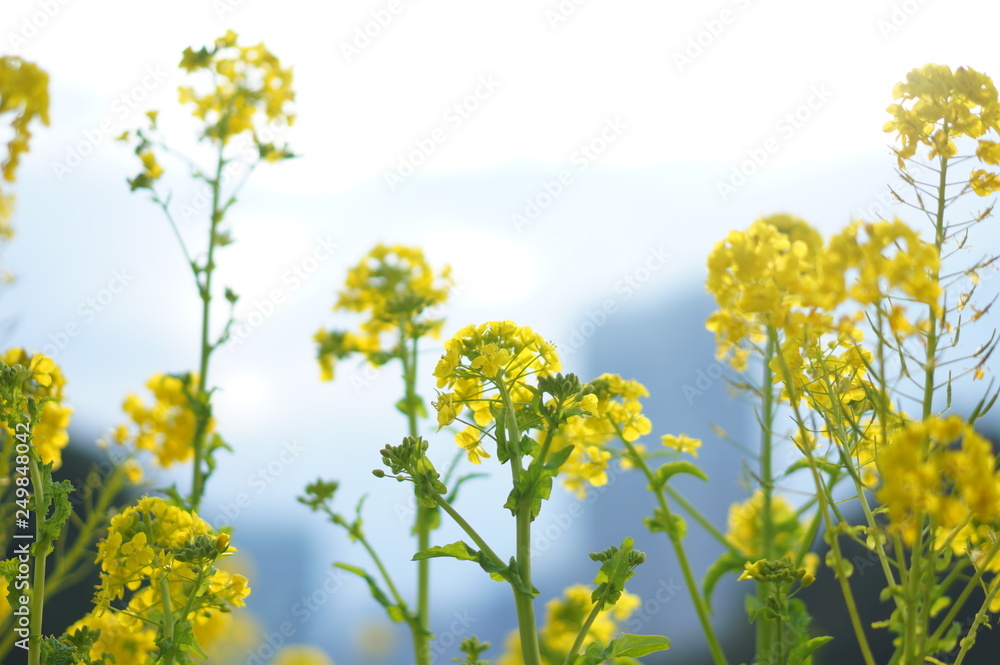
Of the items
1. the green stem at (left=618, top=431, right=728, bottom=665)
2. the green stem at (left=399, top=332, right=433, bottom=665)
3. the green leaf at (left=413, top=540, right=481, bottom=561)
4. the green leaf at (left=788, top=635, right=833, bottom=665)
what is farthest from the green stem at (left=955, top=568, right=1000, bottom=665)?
the green stem at (left=399, top=332, right=433, bottom=665)

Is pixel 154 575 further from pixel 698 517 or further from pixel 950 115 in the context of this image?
pixel 950 115

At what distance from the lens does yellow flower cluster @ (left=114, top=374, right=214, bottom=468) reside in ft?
6.11

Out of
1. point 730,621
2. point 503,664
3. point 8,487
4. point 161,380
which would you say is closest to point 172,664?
point 8,487

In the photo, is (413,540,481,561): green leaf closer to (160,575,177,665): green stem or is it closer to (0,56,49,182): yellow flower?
(160,575,177,665): green stem

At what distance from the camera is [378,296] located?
209 cm

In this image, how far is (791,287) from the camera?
869mm

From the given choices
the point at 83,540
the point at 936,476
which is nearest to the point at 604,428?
the point at 936,476

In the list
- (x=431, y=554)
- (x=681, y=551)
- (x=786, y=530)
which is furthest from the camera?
(x=786, y=530)

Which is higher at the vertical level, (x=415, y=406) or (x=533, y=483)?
(x=415, y=406)

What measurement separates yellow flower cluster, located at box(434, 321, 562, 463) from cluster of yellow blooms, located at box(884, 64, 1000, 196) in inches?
21.3

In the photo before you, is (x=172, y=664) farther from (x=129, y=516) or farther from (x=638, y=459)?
(x=638, y=459)

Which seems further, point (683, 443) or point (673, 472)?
point (683, 443)

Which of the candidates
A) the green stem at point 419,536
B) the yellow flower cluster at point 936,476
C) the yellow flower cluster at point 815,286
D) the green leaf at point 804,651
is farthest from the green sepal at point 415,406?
the yellow flower cluster at point 936,476

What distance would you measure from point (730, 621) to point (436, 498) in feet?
8.27
